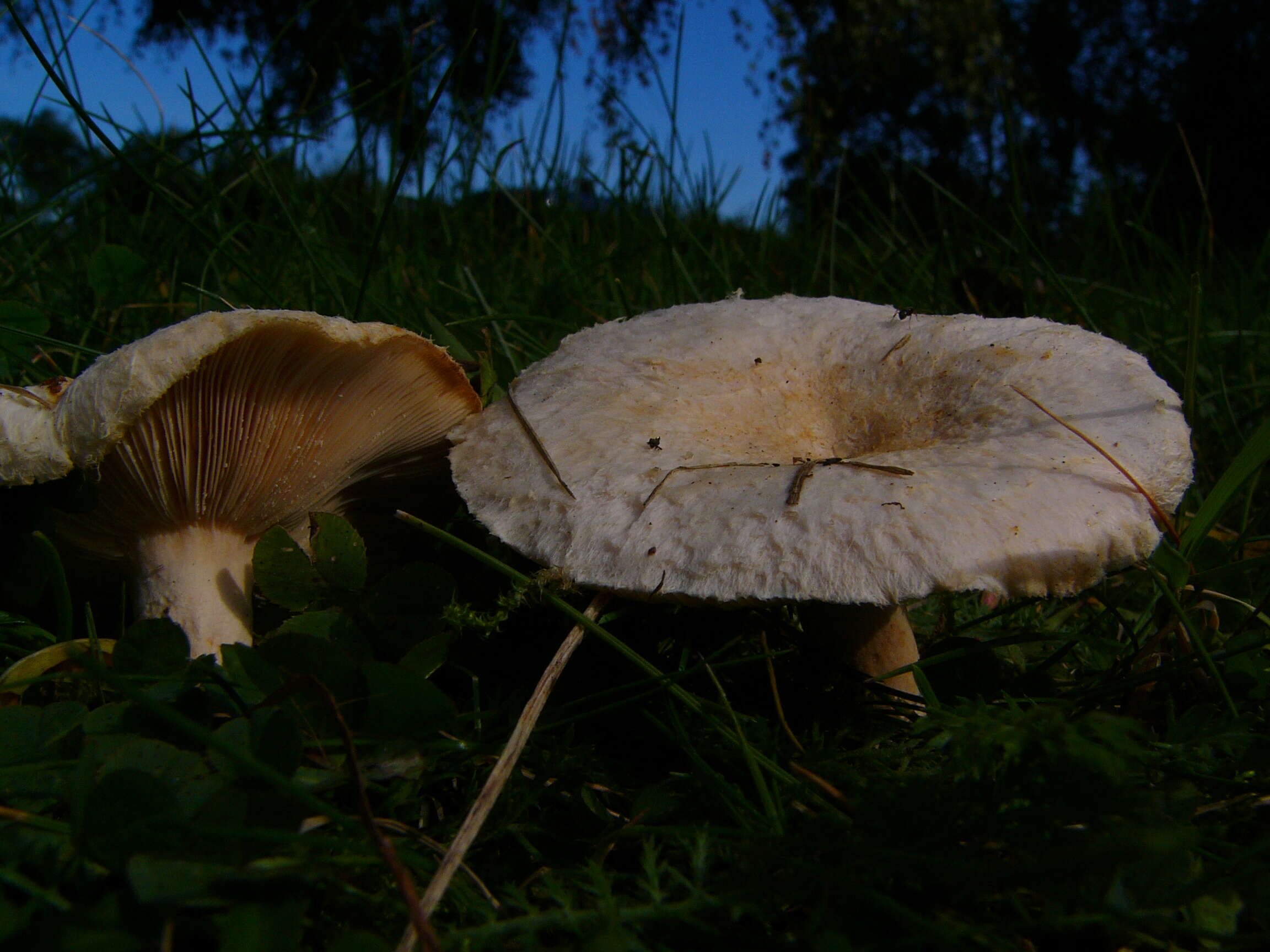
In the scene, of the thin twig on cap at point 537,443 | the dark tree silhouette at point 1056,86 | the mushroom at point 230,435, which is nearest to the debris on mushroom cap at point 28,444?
the mushroom at point 230,435

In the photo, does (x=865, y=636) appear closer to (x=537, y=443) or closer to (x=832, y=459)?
(x=832, y=459)

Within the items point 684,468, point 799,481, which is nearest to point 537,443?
point 684,468

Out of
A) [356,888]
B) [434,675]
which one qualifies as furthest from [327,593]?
[356,888]

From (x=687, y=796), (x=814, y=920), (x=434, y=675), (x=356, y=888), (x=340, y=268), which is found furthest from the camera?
(x=340, y=268)

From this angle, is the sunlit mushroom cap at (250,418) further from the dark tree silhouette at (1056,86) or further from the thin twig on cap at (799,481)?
the dark tree silhouette at (1056,86)

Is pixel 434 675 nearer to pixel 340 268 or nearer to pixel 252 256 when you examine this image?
pixel 340 268

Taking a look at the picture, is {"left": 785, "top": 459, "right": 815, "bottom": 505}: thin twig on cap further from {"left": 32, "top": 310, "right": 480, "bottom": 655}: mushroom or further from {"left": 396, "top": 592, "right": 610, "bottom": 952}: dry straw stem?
{"left": 32, "top": 310, "right": 480, "bottom": 655}: mushroom

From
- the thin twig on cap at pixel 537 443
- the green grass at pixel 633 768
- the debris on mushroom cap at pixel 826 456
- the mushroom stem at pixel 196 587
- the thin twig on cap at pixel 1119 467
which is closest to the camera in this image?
the green grass at pixel 633 768
